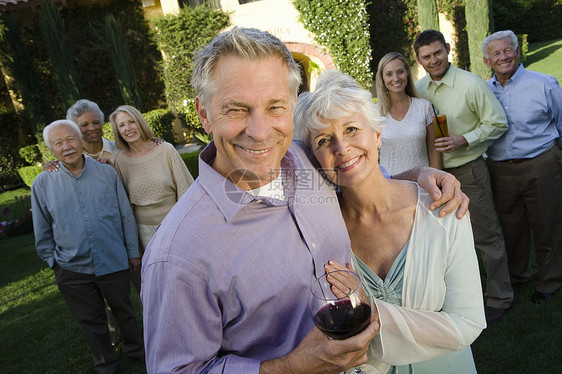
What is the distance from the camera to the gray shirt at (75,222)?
3.49 metres

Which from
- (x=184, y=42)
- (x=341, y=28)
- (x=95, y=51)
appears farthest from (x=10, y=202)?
(x=341, y=28)

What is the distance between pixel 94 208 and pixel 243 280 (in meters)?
2.58

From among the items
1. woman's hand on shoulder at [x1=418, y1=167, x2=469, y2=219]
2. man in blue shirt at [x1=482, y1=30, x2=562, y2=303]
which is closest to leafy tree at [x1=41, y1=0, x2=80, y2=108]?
man in blue shirt at [x1=482, y1=30, x2=562, y2=303]

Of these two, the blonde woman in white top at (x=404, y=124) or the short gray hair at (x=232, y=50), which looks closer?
the short gray hair at (x=232, y=50)

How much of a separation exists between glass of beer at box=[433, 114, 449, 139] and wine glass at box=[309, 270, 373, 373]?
2.57 metres

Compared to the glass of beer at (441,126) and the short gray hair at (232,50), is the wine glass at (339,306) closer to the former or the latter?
the short gray hair at (232,50)

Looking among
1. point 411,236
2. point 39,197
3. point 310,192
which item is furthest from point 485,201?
point 39,197

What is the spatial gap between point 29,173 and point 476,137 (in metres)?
12.7

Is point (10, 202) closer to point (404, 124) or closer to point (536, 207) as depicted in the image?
point (404, 124)

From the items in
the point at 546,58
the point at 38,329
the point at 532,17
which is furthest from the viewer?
the point at 532,17

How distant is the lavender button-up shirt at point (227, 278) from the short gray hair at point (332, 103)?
1.30 feet

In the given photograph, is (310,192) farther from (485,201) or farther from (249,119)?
(485,201)

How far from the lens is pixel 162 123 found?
12211mm

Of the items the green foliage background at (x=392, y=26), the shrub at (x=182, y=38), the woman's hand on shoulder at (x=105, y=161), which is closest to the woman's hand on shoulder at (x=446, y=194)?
the woman's hand on shoulder at (x=105, y=161)
